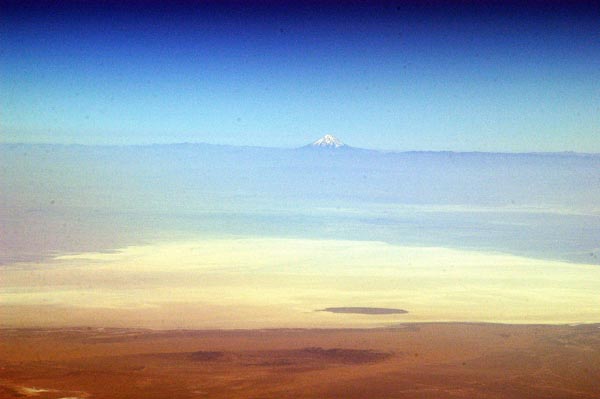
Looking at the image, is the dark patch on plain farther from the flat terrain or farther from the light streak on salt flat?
the flat terrain

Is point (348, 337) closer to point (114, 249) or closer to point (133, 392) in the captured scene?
point (133, 392)

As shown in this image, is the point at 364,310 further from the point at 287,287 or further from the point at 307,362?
the point at 307,362

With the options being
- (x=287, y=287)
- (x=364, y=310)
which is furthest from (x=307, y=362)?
(x=287, y=287)

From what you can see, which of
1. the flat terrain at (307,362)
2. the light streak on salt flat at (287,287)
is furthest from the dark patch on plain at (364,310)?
the flat terrain at (307,362)

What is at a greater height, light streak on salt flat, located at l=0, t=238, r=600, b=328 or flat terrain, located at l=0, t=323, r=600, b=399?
light streak on salt flat, located at l=0, t=238, r=600, b=328

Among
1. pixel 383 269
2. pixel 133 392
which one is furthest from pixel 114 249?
pixel 133 392

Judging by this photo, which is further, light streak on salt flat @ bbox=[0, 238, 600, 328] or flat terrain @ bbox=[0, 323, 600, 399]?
light streak on salt flat @ bbox=[0, 238, 600, 328]

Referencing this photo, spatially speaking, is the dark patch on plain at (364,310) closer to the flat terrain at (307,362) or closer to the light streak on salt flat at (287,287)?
the light streak on salt flat at (287,287)

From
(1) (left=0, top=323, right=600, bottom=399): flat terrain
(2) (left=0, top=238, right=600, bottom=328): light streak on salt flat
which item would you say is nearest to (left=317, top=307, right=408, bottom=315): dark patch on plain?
(2) (left=0, top=238, right=600, bottom=328): light streak on salt flat
